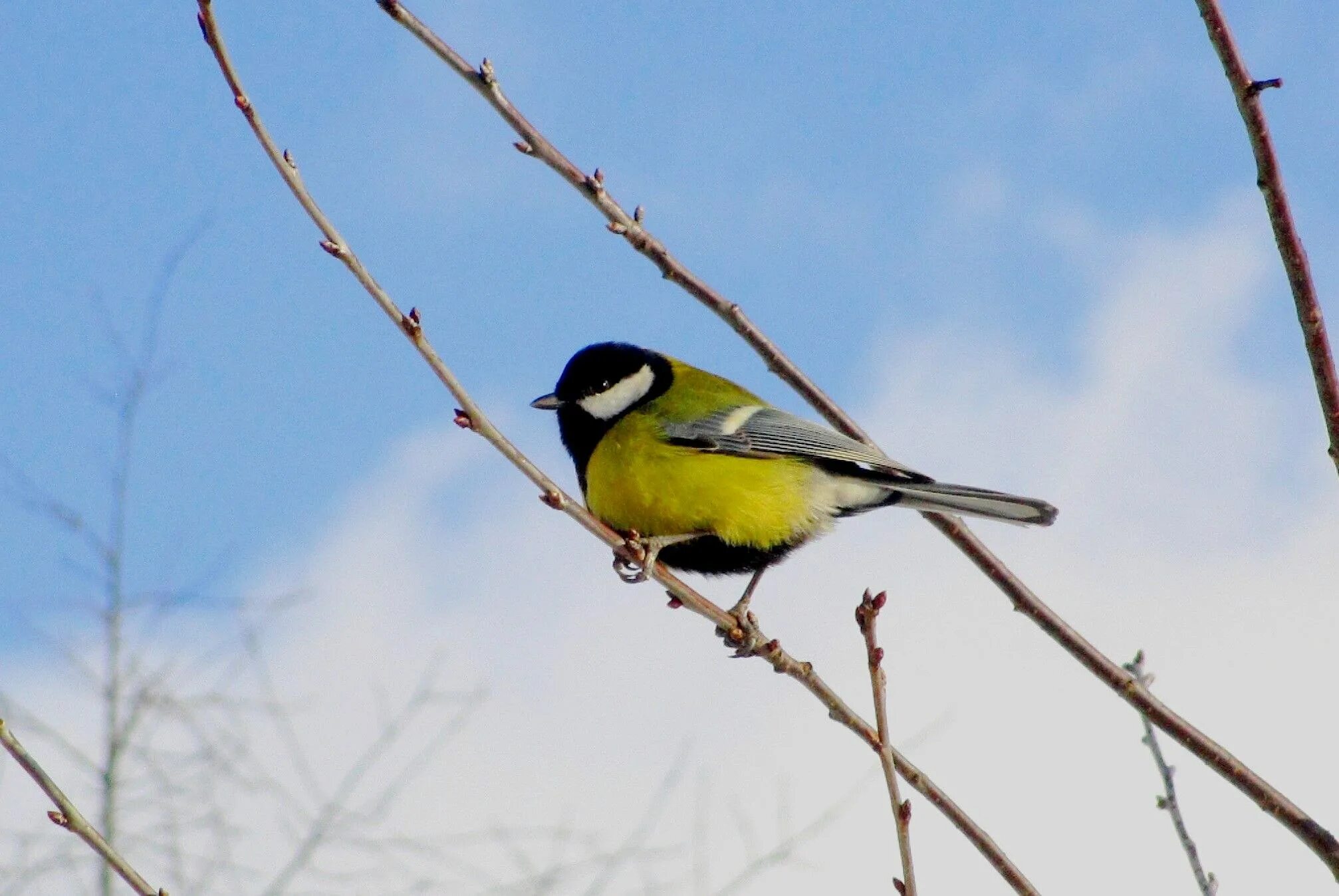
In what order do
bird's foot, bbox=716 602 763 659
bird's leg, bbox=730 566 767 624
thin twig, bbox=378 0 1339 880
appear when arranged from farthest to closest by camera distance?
bird's leg, bbox=730 566 767 624 → bird's foot, bbox=716 602 763 659 → thin twig, bbox=378 0 1339 880

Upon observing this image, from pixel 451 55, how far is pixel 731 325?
34.4 inches

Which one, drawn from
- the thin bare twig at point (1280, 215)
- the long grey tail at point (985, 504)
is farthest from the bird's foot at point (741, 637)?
the thin bare twig at point (1280, 215)

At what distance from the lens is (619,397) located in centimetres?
434

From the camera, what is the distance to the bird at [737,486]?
372 centimetres

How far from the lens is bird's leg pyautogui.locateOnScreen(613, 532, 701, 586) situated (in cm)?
273

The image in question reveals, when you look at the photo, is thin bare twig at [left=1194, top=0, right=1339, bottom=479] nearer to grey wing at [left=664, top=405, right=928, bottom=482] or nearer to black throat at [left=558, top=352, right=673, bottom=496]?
grey wing at [left=664, top=405, right=928, bottom=482]

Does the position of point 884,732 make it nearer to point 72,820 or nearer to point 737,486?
point 72,820

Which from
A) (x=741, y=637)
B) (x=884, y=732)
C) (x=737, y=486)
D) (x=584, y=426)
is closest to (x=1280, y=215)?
(x=884, y=732)

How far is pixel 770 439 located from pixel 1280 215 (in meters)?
2.05

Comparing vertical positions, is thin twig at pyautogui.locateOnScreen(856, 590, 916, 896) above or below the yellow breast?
below

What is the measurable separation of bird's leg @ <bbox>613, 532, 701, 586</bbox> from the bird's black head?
0.47m

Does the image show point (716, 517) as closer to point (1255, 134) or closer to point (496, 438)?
point (496, 438)

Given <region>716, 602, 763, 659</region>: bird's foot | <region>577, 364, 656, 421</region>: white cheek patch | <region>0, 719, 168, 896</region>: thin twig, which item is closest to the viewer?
<region>0, 719, 168, 896</region>: thin twig

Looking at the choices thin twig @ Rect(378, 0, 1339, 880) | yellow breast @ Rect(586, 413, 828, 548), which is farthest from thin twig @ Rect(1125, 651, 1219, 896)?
yellow breast @ Rect(586, 413, 828, 548)
